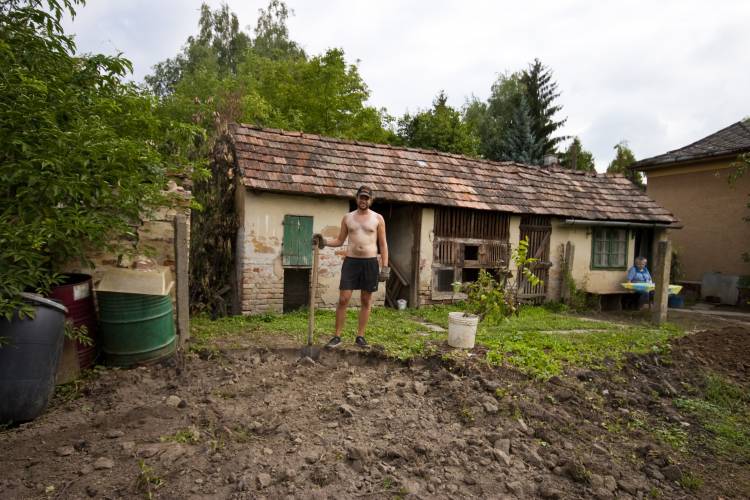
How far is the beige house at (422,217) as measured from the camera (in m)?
8.25

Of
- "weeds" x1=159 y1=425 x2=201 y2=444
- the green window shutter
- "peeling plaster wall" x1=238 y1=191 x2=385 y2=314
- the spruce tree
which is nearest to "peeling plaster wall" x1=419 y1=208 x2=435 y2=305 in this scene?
"peeling plaster wall" x1=238 y1=191 x2=385 y2=314

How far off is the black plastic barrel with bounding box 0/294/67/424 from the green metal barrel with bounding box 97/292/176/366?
2.75ft

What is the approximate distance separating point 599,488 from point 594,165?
1327 inches

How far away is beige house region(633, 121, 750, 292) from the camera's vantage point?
42.2 ft

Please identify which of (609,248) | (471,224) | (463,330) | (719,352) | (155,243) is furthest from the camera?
(609,248)

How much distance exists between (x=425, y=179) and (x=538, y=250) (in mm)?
3546

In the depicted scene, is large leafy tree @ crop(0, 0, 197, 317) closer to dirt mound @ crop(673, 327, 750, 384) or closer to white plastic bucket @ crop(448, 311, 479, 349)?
white plastic bucket @ crop(448, 311, 479, 349)

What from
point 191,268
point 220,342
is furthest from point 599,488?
point 191,268

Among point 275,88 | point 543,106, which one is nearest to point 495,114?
point 543,106

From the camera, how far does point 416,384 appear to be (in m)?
4.22

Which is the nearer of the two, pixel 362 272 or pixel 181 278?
pixel 181 278

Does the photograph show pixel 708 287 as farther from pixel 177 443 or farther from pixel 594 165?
pixel 594 165

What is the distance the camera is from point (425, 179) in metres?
10.1

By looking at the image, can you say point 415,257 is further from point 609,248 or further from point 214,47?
point 214,47
